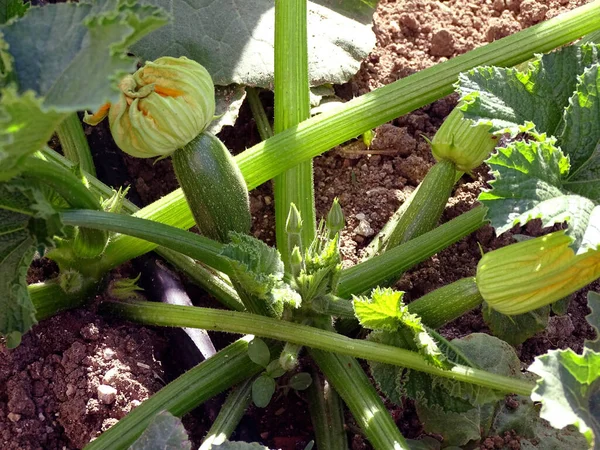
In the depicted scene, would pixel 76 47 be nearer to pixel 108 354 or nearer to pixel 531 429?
pixel 108 354

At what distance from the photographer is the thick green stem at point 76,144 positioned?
7.30 ft

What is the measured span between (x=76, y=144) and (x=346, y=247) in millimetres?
825

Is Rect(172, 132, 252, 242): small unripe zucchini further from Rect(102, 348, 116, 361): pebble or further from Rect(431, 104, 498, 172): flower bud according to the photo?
Rect(431, 104, 498, 172): flower bud

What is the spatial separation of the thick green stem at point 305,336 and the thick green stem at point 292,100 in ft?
0.91

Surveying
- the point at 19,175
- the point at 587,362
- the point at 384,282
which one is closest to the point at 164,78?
the point at 19,175

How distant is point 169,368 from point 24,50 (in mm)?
1052

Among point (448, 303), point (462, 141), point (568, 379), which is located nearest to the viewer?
point (568, 379)

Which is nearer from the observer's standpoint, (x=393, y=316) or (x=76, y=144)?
(x=393, y=316)

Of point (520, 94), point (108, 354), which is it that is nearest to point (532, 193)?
point (520, 94)

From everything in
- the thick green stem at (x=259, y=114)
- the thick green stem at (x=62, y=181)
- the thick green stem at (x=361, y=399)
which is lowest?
the thick green stem at (x=361, y=399)

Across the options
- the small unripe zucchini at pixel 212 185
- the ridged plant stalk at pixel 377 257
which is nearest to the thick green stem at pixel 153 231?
the ridged plant stalk at pixel 377 257

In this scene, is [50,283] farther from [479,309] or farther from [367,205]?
[479,309]

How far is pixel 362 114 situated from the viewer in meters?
2.05

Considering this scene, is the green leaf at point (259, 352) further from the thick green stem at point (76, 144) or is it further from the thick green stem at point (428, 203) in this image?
the thick green stem at point (76, 144)
